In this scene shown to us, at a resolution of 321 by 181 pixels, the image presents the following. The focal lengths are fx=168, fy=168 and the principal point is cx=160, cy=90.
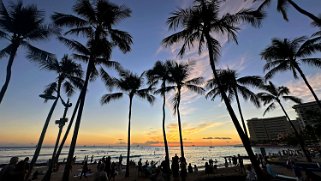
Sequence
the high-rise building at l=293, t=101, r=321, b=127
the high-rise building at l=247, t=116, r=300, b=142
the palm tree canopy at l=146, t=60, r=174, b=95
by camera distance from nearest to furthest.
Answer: the palm tree canopy at l=146, t=60, r=174, b=95 → the high-rise building at l=293, t=101, r=321, b=127 → the high-rise building at l=247, t=116, r=300, b=142

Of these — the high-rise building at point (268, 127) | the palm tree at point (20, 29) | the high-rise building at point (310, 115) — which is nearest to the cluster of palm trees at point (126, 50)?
the palm tree at point (20, 29)

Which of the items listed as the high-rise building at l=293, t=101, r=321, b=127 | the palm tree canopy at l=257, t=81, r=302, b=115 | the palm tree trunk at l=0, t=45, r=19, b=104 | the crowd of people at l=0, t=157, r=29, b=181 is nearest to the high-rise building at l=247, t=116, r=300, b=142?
the high-rise building at l=293, t=101, r=321, b=127

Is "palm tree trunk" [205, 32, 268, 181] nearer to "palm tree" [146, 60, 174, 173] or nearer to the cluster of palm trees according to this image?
the cluster of palm trees

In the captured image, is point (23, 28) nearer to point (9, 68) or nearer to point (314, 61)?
point (9, 68)

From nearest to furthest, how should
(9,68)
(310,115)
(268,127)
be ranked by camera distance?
(9,68) < (310,115) < (268,127)

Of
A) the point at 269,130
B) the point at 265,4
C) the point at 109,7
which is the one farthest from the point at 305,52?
the point at 269,130

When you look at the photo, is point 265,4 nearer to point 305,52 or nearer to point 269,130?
point 305,52

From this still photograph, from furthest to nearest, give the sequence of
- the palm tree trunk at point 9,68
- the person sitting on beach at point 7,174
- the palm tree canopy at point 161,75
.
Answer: the palm tree canopy at point 161,75, the palm tree trunk at point 9,68, the person sitting on beach at point 7,174

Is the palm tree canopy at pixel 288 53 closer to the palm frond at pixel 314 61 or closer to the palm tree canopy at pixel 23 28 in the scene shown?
the palm frond at pixel 314 61

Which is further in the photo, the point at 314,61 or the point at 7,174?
the point at 314,61

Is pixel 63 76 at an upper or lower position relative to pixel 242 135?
upper

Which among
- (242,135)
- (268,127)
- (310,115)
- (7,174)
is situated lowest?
(7,174)

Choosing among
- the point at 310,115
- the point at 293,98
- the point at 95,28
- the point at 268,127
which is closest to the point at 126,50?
the point at 95,28

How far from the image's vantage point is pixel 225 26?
9719 millimetres
